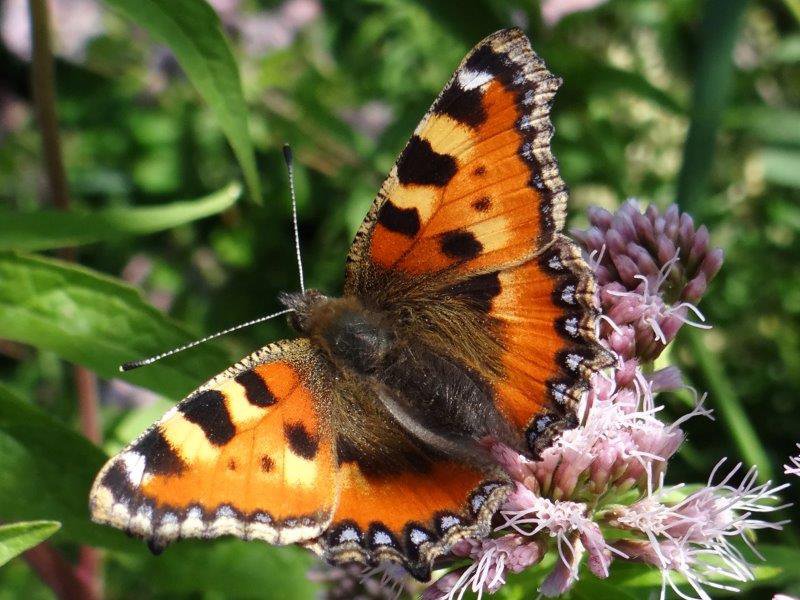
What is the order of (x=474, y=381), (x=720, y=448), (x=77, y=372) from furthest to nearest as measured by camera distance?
(x=720, y=448) → (x=77, y=372) → (x=474, y=381)

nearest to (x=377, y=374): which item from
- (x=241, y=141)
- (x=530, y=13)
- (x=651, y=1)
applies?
(x=241, y=141)

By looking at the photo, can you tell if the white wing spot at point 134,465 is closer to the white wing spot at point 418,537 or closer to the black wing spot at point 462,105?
the white wing spot at point 418,537

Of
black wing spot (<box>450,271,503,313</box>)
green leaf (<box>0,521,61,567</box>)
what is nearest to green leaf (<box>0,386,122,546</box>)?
green leaf (<box>0,521,61,567</box>)

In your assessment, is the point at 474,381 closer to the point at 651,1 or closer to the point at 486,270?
the point at 486,270

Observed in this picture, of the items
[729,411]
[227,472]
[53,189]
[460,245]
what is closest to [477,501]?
[227,472]

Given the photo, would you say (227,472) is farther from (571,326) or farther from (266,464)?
(571,326)

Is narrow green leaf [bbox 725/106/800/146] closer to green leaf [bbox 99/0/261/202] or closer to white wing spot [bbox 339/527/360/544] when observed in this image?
green leaf [bbox 99/0/261/202]

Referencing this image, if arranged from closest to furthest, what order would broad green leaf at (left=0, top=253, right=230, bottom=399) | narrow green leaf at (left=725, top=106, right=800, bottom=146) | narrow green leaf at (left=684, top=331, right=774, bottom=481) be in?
broad green leaf at (left=0, top=253, right=230, bottom=399), narrow green leaf at (left=684, top=331, right=774, bottom=481), narrow green leaf at (left=725, top=106, right=800, bottom=146)
